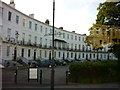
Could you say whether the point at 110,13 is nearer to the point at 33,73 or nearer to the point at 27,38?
the point at 33,73

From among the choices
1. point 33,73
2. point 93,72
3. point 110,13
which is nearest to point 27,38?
point 110,13

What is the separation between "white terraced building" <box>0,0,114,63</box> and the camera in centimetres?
3130

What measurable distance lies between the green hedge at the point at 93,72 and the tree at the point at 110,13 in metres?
4.84

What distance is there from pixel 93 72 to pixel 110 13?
22.8ft

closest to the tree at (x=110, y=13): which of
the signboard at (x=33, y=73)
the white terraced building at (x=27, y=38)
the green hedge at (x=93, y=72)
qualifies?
the green hedge at (x=93, y=72)

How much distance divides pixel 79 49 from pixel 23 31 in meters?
34.5

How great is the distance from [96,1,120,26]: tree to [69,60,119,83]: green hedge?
484 cm

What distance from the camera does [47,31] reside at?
1969 inches

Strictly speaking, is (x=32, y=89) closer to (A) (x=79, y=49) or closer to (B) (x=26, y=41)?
(B) (x=26, y=41)

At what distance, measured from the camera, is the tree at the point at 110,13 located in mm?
17095

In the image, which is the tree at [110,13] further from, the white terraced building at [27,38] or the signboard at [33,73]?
the signboard at [33,73]

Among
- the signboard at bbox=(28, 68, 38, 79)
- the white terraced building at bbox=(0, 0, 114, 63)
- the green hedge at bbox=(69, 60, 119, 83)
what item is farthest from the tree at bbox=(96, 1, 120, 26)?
the signboard at bbox=(28, 68, 38, 79)

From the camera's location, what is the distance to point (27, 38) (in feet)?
133

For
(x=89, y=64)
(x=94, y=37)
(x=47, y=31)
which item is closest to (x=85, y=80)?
(x=89, y=64)
